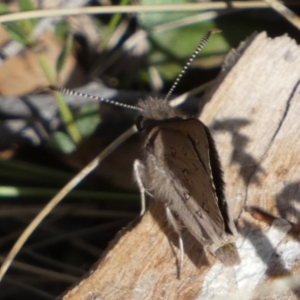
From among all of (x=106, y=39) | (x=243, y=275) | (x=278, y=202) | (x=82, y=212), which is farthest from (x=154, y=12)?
(x=243, y=275)

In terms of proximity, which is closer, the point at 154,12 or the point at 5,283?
the point at 5,283

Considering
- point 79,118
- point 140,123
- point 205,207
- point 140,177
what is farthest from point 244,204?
point 79,118

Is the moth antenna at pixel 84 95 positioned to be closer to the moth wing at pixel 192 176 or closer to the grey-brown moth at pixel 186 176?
the grey-brown moth at pixel 186 176

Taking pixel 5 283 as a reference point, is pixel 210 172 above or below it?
below

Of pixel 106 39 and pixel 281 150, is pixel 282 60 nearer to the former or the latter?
pixel 281 150

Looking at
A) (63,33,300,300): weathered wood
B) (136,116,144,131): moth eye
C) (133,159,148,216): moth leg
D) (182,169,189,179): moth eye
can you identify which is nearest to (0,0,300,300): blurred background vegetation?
(133,159,148,216): moth leg

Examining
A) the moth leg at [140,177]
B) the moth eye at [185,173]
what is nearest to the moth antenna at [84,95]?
the moth leg at [140,177]
